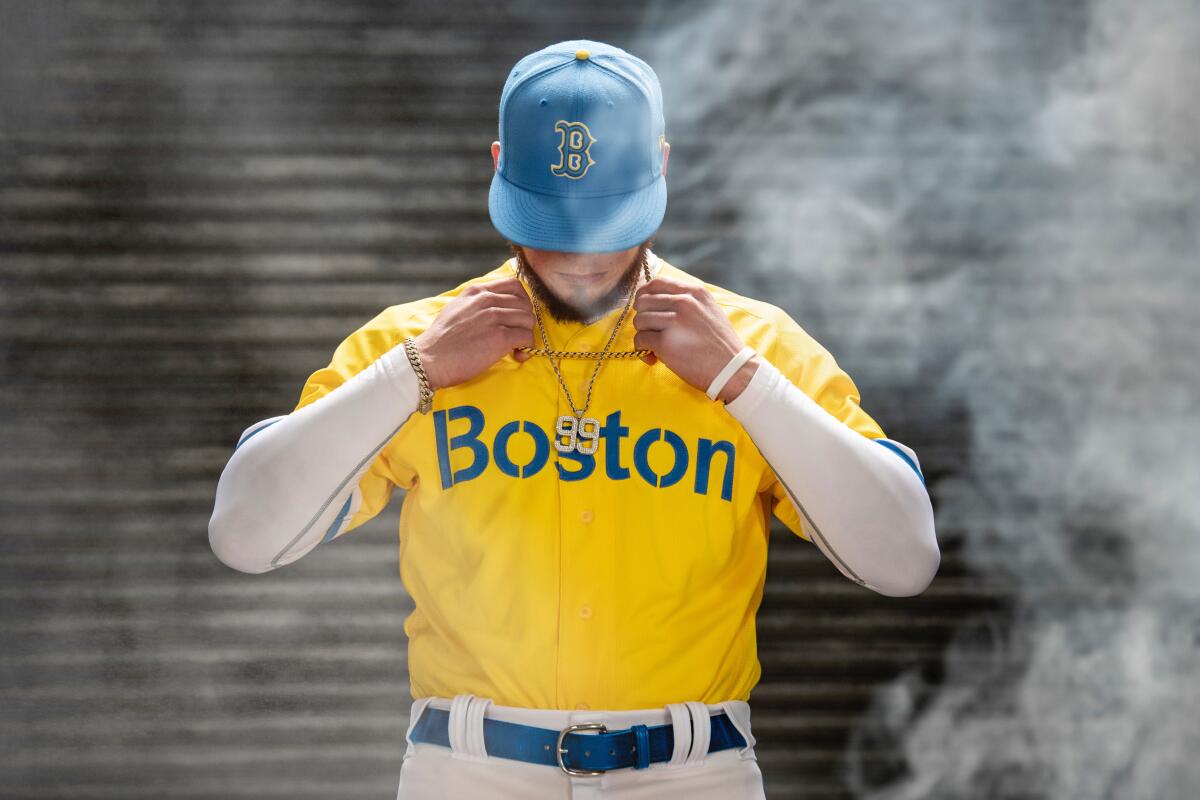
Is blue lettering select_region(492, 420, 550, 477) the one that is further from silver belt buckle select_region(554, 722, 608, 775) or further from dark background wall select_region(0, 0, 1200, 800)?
dark background wall select_region(0, 0, 1200, 800)

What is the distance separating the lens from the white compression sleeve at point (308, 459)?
208 centimetres

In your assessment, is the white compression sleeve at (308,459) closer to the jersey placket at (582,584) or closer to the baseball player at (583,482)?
the baseball player at (583,482)

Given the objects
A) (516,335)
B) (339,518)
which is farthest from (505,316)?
(339,518)

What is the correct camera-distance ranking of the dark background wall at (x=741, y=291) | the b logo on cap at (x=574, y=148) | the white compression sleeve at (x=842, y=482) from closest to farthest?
the white compression sleeve at (x=842, y=482), the b logo on cap at (x=574, y=148), the dark background wall at (x=741, y=291)

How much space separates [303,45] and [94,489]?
1693mm

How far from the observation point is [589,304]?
7.34 feet

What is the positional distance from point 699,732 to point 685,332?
0.70m

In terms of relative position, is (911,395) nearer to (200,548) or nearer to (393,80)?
(393,80)

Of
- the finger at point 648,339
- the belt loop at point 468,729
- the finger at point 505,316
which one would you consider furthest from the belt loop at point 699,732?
the finger at point 505,316

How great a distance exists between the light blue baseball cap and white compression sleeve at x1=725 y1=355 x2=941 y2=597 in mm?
384

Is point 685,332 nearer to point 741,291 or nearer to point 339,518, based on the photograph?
point 339,518

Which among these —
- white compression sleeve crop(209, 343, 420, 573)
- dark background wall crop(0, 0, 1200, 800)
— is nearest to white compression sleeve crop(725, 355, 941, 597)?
white compression sleeve crop(209, 343, 420, 573)

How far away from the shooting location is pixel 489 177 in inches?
163

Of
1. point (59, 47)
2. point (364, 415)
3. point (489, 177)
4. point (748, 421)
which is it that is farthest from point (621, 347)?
point (59, 47)
